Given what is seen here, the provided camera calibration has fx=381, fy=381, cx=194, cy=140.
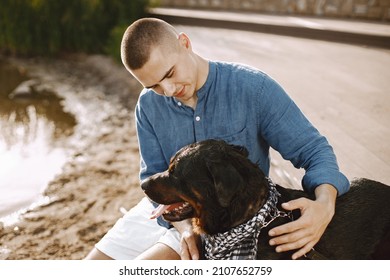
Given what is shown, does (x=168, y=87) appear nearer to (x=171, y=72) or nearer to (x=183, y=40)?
(x=171, y=72)

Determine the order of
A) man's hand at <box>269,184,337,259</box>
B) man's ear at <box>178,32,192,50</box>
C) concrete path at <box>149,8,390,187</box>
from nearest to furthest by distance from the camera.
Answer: man's hand at <box>269,184,337,259</box> → man's ear at <box>178,32,192,50</box> → concrete path at <box>149,8,390,187</box>

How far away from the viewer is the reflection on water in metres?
4.07

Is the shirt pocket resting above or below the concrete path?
above

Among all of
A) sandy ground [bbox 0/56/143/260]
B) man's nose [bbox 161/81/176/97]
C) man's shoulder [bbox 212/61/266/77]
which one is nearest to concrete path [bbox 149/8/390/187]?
man's shoulder [bbox 212/61/266/77]

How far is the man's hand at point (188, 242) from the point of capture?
2111mm

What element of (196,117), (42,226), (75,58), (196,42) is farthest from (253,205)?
(75,58)

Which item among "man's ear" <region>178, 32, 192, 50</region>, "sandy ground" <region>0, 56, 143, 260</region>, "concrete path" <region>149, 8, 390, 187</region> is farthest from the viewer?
"concrete path" <region>149, 8, 390, 187</region>

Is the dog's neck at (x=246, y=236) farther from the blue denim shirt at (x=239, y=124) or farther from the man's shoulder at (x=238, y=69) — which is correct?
the man's shoulder at (x=238, y=69)

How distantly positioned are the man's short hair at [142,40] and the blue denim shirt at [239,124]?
32 centimetres

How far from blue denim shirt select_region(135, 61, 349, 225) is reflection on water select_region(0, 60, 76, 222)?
214 cm

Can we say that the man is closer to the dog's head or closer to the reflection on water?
the dog's head

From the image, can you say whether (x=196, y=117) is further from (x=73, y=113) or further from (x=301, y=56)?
(x=301, y=56)

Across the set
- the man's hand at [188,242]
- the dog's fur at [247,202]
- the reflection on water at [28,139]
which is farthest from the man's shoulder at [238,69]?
the reflection on water at [28,139]
